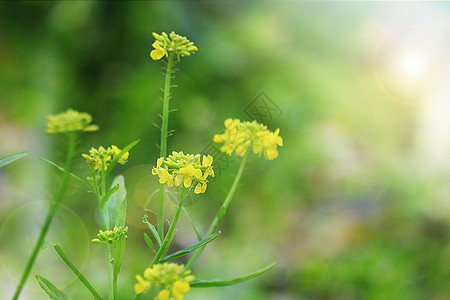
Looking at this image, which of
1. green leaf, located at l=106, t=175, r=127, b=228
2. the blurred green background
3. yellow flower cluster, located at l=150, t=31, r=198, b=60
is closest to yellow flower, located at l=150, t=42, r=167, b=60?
yellow flower cluster, located at l=150, t=31, r=198, b=60

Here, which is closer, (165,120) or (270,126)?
Result: (165,120)

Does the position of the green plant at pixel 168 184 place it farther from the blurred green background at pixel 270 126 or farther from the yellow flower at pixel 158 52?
the blurred green background at pixel 270 126

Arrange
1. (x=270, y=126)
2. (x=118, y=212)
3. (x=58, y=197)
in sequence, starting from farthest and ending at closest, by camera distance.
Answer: (x=270, y=126)
(x=118, y=212)
(x=58, y=197)

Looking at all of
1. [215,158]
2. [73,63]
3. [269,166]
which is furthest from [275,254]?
[215,158]

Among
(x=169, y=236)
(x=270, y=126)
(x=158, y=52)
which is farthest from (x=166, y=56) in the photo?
(x=270, y=126)

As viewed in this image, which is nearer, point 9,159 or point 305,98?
point 9,159

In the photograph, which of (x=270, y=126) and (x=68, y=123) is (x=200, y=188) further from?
(x=270, y=126)

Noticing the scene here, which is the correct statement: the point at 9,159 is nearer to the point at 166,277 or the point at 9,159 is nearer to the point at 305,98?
the point at 166,277

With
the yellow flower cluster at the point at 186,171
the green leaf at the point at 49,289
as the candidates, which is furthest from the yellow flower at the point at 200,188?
the green leaf at the point at 49,289
